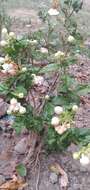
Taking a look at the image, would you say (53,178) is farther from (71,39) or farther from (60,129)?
(71,39)

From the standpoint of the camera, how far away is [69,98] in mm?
3471

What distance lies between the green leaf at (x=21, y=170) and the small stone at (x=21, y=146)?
158 millimetres

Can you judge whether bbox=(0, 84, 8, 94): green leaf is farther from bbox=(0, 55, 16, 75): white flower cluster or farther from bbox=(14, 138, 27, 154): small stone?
bbox=(14, 138, 27, 154): small stone

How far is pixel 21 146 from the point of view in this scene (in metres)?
3.72

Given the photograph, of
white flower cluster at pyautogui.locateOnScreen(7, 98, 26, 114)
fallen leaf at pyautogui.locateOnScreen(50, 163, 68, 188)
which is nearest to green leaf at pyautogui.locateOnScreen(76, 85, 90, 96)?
white flower cluster at pyautogui.locateOnScreen(7, 98, 26, 114)

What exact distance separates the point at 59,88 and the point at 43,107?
6.8 inches

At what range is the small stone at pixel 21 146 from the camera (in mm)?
3707

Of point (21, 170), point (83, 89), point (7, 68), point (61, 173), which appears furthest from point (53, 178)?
point (7, 68)

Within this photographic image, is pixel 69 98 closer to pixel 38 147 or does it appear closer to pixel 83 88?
pixel 83 88

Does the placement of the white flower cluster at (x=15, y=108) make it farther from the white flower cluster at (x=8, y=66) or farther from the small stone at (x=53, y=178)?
the small stone at (x=53, y=178)

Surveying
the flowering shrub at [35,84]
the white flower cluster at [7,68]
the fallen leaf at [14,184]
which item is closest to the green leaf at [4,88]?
the flowering shrub at [35,84]

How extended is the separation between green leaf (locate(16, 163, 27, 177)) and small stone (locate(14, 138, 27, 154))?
0.16 metres

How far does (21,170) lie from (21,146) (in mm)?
237

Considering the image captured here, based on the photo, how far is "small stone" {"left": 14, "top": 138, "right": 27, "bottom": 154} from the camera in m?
3.71
